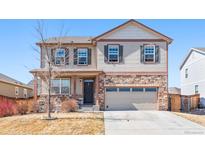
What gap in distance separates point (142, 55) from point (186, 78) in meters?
11.0

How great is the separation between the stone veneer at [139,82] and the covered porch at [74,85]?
18.3 inches

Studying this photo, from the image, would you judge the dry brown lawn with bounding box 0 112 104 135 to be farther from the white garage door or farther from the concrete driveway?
the white garage door

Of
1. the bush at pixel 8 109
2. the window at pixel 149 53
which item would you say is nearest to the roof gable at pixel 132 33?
the window at pixel 149 53

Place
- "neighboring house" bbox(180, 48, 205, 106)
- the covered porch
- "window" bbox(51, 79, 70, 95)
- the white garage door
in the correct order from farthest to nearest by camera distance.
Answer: "neighboring house" bbox(180, 48, 205, 106) → "window" bbox(51, 79, 70, 95) → the white garage door → the covered porch

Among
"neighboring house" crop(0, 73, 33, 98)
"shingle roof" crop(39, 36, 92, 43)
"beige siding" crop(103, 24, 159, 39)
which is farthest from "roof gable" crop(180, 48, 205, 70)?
"neighboring house" crop(0, 73, 33, 98)

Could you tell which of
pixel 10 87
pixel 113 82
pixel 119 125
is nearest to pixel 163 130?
pixel 119 125

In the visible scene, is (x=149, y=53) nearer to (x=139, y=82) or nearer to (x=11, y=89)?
(x=139, y=82)

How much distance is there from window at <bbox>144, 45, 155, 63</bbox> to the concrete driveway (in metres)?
5.42

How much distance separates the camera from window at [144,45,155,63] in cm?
2567

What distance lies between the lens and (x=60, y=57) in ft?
87.1

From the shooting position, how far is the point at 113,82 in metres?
25.5

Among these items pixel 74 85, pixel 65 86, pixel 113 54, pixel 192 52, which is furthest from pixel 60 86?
pixel 192 52

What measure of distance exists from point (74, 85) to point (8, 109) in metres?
5.20

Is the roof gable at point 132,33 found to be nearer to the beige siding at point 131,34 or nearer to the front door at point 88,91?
the beige siding at point 131,34
